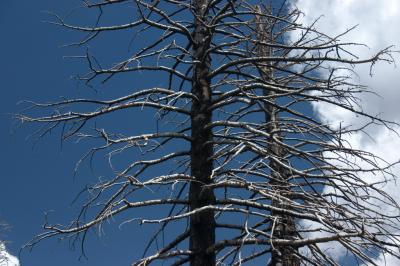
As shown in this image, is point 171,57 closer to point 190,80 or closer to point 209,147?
point 190,80

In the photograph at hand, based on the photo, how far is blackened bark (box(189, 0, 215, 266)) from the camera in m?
5.50

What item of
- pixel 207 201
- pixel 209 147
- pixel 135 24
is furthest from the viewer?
pixel 135 24

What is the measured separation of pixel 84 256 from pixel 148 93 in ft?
6.21

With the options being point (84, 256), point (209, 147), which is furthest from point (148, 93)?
point (84, 256)

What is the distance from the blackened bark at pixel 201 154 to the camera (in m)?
5.50

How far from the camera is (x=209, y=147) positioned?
19.8 feet

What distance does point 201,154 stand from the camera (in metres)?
5.96

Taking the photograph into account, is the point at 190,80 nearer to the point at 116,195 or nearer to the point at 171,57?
the point at 171,57

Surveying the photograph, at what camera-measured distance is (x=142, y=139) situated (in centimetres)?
572

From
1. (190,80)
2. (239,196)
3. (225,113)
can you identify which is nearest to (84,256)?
(239,196)

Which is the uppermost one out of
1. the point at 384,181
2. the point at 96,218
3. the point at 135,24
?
the point at 135,24

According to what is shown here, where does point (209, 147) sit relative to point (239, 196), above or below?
above

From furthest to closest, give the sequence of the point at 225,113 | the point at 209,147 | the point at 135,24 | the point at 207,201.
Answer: the point at 225,113 → the point at 135,24 → the point at 209,147 → the point at 207,201

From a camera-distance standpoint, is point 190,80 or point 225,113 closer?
point 190,80
